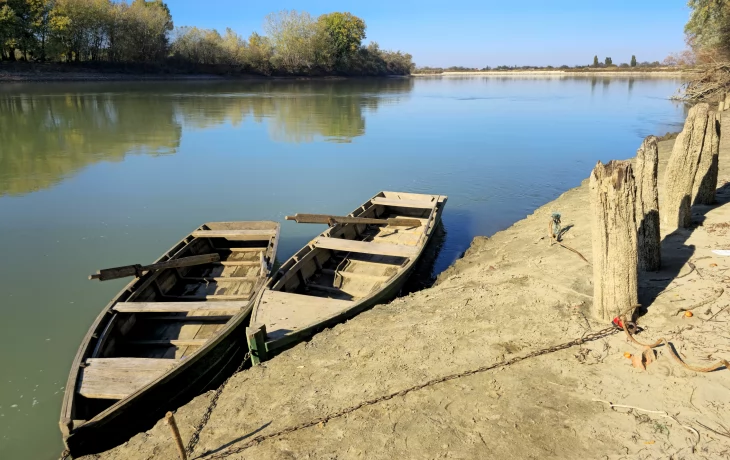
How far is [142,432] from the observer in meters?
5.02

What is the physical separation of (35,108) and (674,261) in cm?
3927

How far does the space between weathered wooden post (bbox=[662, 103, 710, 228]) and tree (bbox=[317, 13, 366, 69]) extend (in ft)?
288

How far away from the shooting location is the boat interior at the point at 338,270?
6660 millimetres

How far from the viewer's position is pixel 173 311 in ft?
22.4

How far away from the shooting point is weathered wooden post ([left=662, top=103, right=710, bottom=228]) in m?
7.97

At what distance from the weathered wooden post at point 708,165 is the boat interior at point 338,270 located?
17.4ft

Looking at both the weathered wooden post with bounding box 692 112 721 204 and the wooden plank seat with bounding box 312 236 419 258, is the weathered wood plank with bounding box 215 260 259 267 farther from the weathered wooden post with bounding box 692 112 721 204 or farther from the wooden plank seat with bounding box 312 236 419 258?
the weathered wooden post with bounding box 692 112 721 204

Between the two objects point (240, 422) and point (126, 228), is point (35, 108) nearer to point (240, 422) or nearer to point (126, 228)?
point (126, 228)

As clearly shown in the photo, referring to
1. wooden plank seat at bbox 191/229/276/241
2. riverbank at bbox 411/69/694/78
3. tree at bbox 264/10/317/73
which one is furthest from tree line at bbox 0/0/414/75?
wooden plank seat at bbox 191/229/276/241

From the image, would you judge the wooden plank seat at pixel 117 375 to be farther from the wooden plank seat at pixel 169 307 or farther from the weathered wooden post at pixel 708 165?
the weathered wooden post at pixel 708 165

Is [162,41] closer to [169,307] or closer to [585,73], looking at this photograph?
[169,307]

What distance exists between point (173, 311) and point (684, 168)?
883cm

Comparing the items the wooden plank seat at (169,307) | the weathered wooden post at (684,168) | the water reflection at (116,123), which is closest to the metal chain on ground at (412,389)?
the wooden plank seat at (169,307)

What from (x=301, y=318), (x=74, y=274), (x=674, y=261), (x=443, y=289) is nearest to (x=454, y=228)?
(x=443, y=289)
